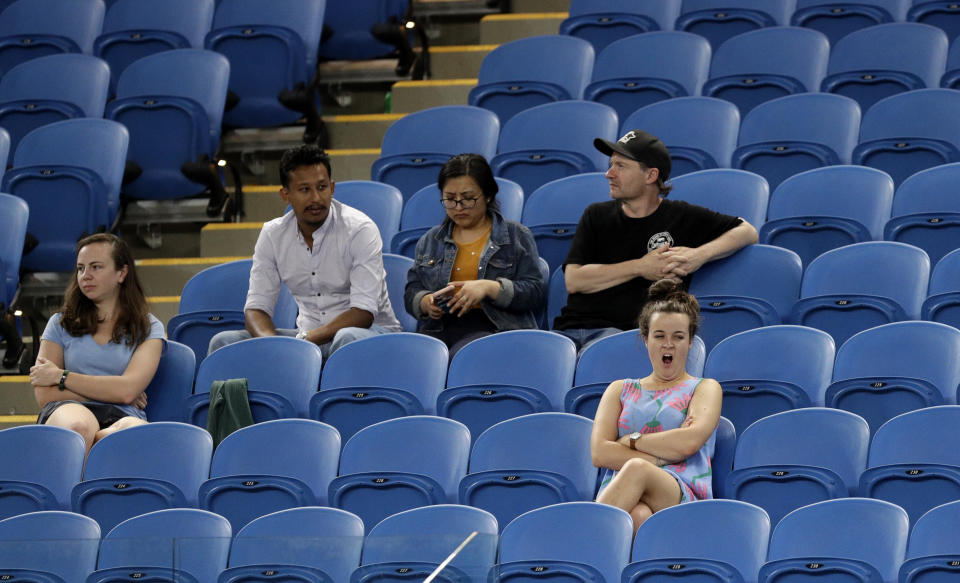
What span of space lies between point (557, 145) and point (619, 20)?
1.03 m

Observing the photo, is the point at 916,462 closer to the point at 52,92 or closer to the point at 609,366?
the point at 609,366

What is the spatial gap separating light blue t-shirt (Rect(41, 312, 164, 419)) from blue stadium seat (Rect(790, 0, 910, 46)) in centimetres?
286

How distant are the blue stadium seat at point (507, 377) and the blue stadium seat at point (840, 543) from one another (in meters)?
0.99

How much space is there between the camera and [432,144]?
18.4 feet

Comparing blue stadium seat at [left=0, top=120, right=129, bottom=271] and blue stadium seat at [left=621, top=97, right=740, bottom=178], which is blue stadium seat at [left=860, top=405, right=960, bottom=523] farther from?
blue stadium seat at [left=0, top=120, right=129, bottom=271]

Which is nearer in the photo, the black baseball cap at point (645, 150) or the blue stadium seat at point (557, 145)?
the black baseball cap at point (645, 150)

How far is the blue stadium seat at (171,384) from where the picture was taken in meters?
4.64

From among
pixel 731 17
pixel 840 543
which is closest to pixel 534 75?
pixel 731 17

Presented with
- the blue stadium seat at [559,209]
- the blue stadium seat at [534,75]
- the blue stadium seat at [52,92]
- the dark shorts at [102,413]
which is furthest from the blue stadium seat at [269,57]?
the dark shorts at [102,413]

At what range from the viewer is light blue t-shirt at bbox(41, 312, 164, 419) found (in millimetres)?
4582


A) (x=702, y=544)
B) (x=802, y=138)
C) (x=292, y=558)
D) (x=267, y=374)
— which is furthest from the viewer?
(x=802, y=138)

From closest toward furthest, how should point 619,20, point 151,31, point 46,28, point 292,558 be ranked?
1. point 292,558
2. point 619,20
3. point 151,31
4. point 46,28

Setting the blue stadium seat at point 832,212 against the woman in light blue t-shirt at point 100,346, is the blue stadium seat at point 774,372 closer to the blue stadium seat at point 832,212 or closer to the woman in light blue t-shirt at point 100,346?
the blue stadium seat at point 832,212

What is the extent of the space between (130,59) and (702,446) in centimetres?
377
